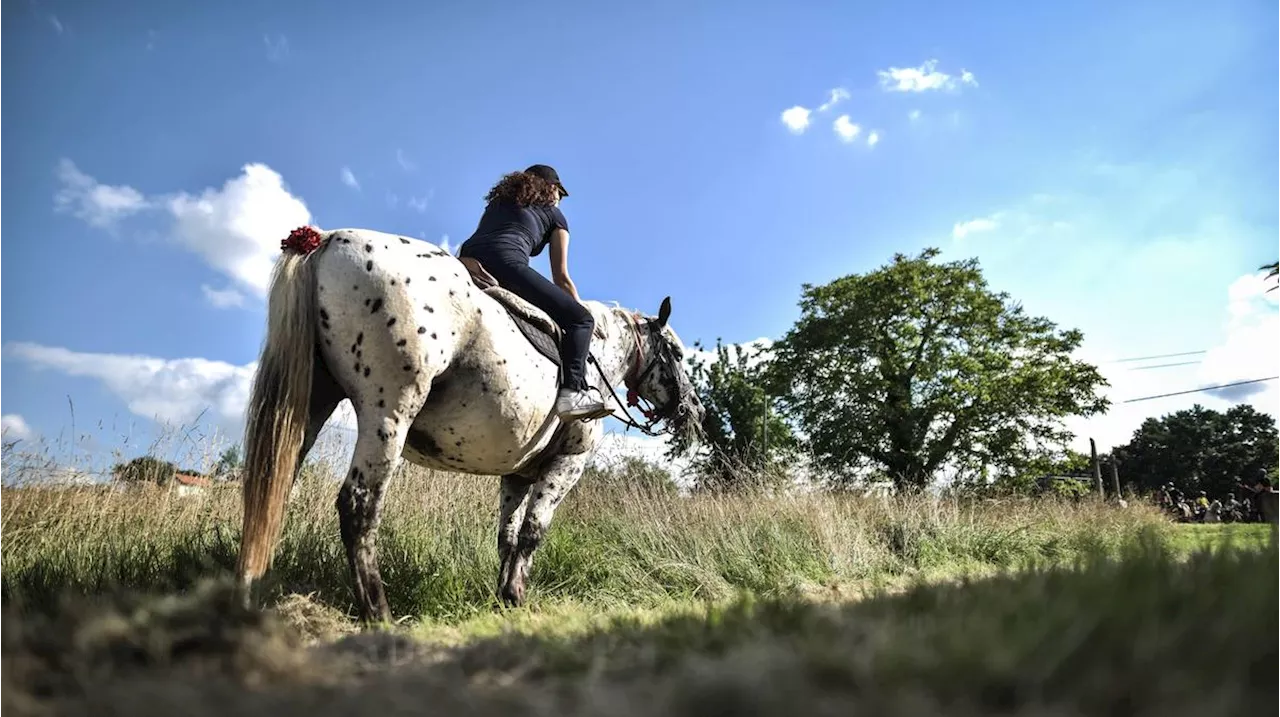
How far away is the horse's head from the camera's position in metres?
6.98

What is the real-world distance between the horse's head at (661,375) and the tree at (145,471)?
4556 millimetres

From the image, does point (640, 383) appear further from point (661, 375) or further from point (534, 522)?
point (534, 522)

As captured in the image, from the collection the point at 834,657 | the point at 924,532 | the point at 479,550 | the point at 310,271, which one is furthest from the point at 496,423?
the point at 924,532

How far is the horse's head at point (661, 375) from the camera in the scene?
6980mm

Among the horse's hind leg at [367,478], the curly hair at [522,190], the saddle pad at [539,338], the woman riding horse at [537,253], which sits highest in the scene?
the curly hair at [522,190]

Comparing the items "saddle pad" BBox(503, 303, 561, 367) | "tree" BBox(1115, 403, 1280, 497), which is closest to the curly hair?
"saddle pad" BBox(503, 303, 561, 367)

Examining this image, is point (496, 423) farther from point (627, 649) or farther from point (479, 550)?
point (627, 649)

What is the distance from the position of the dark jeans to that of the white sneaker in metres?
0.06

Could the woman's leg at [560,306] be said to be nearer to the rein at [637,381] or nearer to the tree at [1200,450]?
the rein at [637,381]

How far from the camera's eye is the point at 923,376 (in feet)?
91.9

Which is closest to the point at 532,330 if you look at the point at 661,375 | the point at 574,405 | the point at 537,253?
the point at 574,405

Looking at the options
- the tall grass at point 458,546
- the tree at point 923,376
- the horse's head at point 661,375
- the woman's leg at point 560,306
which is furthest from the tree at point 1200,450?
the woman's leg at point 560,306

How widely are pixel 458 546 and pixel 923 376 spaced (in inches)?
976

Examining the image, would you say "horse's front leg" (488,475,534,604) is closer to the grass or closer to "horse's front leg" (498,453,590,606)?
"horse's front leg" (498,453,590,606)
